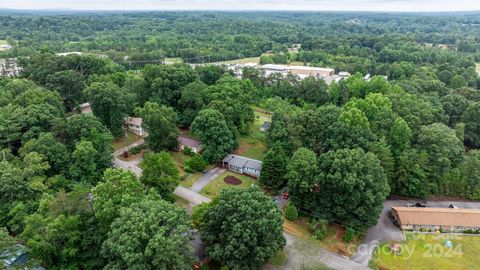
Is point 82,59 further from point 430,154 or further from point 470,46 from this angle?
point 470,46

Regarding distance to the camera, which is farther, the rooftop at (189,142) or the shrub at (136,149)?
the rooftop at (189,142)

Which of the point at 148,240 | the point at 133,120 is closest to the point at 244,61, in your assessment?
the point at 133,120

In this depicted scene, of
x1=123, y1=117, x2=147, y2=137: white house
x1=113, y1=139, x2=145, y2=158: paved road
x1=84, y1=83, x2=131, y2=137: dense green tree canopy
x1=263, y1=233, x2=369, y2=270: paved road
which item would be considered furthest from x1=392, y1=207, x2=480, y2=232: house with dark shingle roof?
x1=84, y1=83, x2=131, y2=137: dense green tree canopy

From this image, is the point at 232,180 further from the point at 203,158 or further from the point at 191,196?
the point at 191,196

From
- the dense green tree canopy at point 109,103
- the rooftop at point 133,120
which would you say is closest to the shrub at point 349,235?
the dense green tree canopy at point 109,103

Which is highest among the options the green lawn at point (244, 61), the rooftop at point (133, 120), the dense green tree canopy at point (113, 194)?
the dense green tree canopy at point (113, 194)

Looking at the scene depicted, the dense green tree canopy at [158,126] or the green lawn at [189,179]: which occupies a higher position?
the dense green tree canopy at [158,126]

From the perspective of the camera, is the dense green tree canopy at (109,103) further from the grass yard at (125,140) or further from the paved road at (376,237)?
the paved road at (376,237)
